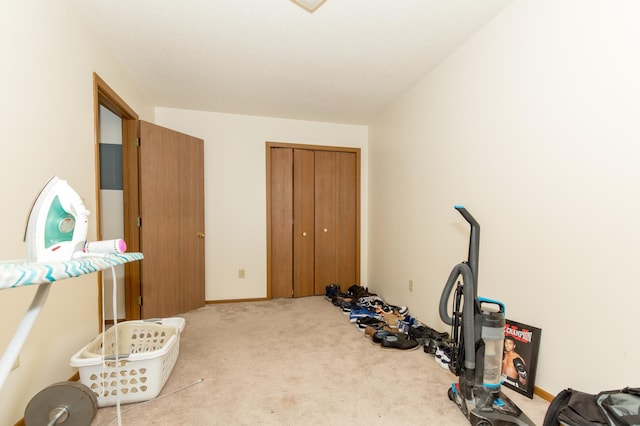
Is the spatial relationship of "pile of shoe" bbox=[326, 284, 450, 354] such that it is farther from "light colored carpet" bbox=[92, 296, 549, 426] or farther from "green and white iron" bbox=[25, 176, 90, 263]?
"green and white iron" bbox=[25, 176, 90, 263]

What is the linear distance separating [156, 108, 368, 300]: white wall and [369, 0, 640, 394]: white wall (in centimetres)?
222

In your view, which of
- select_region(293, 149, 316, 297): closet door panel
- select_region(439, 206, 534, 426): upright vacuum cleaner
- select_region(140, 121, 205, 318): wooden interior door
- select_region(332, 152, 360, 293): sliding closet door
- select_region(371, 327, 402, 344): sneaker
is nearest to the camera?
select_region(439, 206, 534, 426): upright vacuum cleaner

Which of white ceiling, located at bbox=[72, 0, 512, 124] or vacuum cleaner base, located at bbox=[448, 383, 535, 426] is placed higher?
white ceiling, located at bbox=[72, 0, 512, 124]

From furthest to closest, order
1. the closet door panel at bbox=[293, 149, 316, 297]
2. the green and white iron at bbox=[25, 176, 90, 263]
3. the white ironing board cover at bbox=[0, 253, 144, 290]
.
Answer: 1. the closet door panel at bbox=[293, 149, 316, 297]
2. the green and white iron at bbox=[25, 176, 90, 263]
3. the white ironing board cover at bbox=[0, 253, 144, 290]

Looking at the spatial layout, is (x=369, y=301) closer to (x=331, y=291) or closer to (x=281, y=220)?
(x=331, y=291)

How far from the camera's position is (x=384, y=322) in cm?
295

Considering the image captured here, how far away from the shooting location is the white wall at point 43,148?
135 centimetres

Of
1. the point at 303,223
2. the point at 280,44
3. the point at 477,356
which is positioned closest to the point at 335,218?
the point at 303,223

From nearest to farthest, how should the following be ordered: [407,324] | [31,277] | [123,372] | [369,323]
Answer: [31,277] < [123,372] < [407,324] < [369,323]

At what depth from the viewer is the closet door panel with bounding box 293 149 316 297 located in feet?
13.2

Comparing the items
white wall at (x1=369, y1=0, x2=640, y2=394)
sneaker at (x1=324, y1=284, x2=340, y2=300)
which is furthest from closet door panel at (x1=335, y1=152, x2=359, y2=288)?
white wall at (x1=369, y1=0, x2=640, y2=394)

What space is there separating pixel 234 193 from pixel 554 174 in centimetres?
324

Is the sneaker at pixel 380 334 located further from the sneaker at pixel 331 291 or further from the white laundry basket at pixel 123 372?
the white laundry basket at pixel 123 372

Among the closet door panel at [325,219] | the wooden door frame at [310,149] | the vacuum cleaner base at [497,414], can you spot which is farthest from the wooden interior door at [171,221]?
the vacuum cleaner base at [497,414]
